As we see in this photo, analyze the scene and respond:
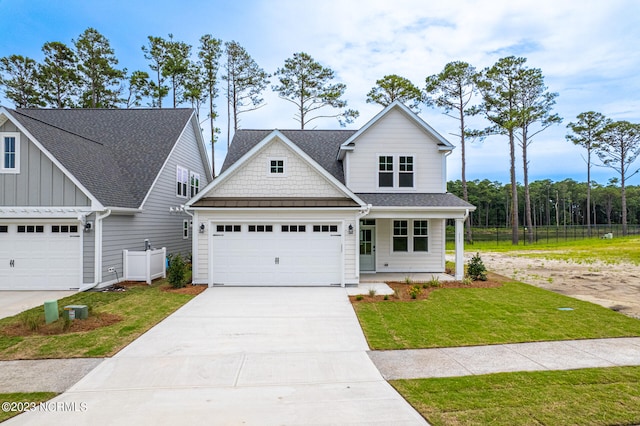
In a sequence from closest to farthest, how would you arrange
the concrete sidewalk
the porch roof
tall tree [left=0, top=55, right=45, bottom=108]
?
the concrete sidewalk → the porch roof → tall tree [left=0, top=55, right=45, bottom=108]

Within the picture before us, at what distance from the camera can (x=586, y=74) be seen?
21031mm

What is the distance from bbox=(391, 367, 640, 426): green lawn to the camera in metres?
4.10

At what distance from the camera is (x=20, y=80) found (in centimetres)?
2734

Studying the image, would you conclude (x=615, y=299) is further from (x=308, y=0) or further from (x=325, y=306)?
(x=308, y=0)

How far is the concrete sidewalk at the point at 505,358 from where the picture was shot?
5535mm

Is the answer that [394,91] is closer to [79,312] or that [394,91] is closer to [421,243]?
[421,243]

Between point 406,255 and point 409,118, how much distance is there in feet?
18.2

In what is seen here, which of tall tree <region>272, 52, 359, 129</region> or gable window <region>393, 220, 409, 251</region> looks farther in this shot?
tall tree <region>272, 52, 359, 129</region>

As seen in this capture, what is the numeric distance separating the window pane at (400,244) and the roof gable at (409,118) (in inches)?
157

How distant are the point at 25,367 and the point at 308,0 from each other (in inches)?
528

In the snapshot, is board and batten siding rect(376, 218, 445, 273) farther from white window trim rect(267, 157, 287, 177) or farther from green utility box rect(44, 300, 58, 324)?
green utility box rect(44, 300, 58, 324)

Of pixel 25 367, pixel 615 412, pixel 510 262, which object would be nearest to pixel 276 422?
pixel 615 412

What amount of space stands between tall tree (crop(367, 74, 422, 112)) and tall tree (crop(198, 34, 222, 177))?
40.6ft

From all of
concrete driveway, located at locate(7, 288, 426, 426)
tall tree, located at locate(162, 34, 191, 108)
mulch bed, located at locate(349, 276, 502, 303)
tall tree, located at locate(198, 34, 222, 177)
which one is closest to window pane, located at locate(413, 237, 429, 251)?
mulch bed, located at locate(349, 276, 502, 303)
